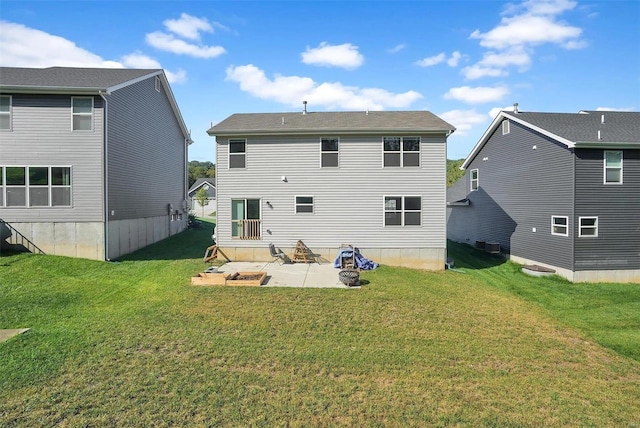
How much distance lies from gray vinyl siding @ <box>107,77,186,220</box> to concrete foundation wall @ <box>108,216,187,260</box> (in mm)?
330

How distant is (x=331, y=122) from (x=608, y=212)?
11871 millimetres

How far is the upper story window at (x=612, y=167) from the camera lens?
519 inches

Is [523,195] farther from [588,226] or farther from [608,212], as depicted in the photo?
[608,212]

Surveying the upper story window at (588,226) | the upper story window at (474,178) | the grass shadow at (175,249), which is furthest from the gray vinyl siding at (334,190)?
the upper story window at (474,178)

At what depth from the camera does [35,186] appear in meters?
12.9

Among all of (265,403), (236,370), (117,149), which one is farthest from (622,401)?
(117,149)

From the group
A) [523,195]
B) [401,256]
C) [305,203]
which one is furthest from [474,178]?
[305,203]

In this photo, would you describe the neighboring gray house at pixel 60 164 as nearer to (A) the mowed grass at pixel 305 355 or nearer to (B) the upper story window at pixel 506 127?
(A) the mowed grass at pixel 305 355

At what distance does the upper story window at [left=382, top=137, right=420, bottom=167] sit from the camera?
13984 mm

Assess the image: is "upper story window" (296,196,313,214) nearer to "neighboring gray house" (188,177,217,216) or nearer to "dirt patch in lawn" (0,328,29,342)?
"dirt patch in lawn" (0,328,29,342)

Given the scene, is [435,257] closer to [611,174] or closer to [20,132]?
[611,174]

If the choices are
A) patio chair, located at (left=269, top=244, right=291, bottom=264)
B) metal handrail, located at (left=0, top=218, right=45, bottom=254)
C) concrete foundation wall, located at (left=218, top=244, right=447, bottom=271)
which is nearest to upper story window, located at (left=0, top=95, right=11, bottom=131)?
metal handrail, located at (left=0, top=218, right=45, bottom=254)

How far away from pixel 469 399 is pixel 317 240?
947 centimetres

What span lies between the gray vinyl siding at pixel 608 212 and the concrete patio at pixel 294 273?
9.97m
